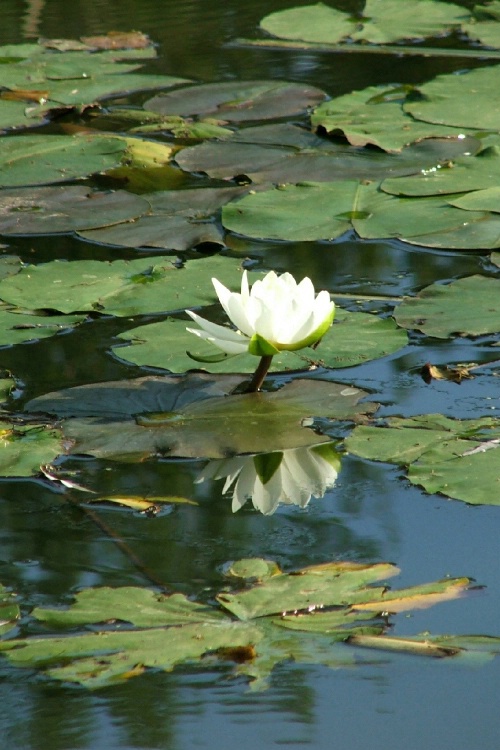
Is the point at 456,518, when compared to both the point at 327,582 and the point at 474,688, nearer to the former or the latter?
the point at 327,582

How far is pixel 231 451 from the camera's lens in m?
1.96

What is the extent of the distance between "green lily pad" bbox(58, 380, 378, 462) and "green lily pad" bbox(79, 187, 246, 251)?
94 centimetres

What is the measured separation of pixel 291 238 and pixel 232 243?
0.60 feet

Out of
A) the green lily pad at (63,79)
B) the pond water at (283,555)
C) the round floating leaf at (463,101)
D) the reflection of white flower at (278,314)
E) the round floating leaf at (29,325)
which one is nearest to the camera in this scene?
the pond water at (283,555)

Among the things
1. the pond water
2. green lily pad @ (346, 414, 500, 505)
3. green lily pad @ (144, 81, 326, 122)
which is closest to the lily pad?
the pond water

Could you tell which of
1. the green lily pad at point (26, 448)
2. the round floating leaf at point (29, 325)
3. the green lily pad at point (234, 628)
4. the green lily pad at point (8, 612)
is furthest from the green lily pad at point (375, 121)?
the green lily pad at point (8, 612)

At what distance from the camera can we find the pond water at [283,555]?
1319mm

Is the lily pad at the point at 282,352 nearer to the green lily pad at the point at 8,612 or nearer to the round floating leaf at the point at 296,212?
the round floating leaf at the point at 296,212

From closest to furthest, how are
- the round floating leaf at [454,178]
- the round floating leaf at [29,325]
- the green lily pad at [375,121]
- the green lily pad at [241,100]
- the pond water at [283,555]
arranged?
1. the pond water at [283,555]
2. the round floating leaf at [29,325]
3. the round floating leaf at [454,178]
4. the green lily pad at [375,121]
5. the green lily pad at [241,100]

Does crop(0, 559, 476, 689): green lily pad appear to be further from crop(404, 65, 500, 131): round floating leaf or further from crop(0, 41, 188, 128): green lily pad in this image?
crop(0, 41, 188, 128): green lily pad

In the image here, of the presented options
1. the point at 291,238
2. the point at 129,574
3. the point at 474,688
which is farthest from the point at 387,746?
the point at 291,238

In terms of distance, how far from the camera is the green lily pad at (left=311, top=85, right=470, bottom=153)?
3.63 m

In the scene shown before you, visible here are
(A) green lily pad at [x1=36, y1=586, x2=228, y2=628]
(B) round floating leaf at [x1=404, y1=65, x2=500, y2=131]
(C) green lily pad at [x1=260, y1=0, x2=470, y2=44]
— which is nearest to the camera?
(A) green lily pad at [x1=36, y1=586, x2=228, y2=628]

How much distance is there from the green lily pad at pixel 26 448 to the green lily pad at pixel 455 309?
0.87 meters
